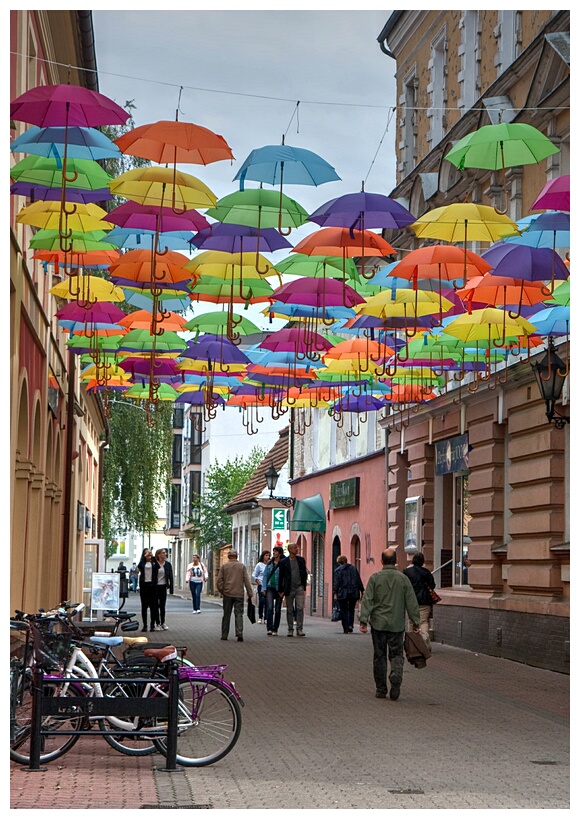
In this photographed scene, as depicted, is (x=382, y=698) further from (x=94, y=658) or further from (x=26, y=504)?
(x=26, y=504)

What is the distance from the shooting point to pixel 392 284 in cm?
1605

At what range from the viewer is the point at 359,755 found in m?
11.1

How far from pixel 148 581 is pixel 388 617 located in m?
13.5

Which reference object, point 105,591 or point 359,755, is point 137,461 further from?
point 359,755

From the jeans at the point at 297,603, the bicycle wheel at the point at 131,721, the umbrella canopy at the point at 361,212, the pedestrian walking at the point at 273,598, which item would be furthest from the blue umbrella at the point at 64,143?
the pedestrian walking at the point at 273,598

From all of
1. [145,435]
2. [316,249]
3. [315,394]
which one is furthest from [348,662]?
[145,435]

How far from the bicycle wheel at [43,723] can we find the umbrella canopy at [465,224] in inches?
245

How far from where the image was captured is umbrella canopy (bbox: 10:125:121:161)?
12.3 metres

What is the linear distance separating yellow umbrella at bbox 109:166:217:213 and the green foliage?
25.8 meters

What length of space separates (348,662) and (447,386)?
7.61 m

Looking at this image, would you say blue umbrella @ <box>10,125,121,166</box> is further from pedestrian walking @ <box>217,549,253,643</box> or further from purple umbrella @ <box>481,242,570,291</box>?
pedestrian walking @ <box>217,549,253,643</box>

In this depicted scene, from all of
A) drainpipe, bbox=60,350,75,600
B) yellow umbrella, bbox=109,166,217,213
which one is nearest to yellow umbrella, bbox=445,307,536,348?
yellow umbrella, bbox=109,166,217,213

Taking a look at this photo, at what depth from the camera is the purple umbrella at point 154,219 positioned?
44.8 ft

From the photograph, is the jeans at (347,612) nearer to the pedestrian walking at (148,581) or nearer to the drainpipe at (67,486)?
the pedestrian walking at (148,581)
